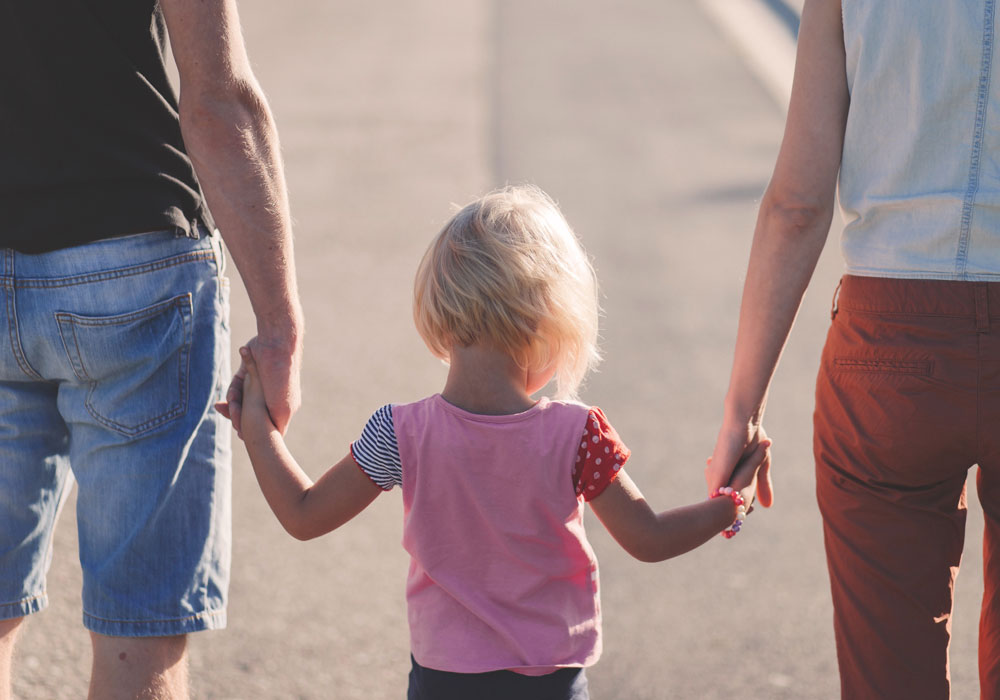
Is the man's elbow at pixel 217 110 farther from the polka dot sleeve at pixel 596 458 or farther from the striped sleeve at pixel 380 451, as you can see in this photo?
the polka dot sleeve at pixel 596 458

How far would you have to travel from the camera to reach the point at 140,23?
217 cm

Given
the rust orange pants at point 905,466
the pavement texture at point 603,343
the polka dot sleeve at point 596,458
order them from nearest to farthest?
the polka dot sleeve at point 596,458
the rust orange pants at point 905,466
the pavement texture at point 603,343

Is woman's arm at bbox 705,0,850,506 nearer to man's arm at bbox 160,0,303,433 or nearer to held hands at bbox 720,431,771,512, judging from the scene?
held hands at bbox 720,431,771,512

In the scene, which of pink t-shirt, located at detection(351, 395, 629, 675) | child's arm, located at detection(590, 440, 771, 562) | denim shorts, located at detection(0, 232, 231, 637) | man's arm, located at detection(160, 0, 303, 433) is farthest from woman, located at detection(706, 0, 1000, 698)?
denim shorts, located at detection(0, 232, 231, 637)

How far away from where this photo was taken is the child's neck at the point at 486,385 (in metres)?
2.07

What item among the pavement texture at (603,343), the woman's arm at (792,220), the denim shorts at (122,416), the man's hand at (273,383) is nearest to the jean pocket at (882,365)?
the woman's arm at (792,220)

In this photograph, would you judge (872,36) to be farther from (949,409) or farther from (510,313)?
(510,313)

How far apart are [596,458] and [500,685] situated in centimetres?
43

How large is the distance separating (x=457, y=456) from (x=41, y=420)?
83 centimetres

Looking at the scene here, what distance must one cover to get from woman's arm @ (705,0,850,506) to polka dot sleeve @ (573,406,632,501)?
525mm

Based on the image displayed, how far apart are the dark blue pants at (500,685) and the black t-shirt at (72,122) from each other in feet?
3.23

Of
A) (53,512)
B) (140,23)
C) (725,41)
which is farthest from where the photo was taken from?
(725,41)

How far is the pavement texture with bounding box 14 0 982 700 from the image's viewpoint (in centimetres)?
364

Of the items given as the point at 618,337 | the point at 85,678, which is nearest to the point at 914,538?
the point at 85,678
